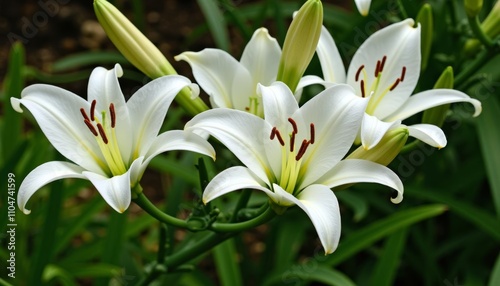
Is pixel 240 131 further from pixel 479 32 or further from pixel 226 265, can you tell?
pixel 226 265

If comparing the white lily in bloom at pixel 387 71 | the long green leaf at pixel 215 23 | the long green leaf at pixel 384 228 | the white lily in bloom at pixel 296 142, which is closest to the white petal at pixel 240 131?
the white lily in bloom at pixel 296 142

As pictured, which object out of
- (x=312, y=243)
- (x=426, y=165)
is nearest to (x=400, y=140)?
(x=426, y=165)

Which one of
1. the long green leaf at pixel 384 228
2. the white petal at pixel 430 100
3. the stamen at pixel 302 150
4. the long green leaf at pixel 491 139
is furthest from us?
the long green leaf at pixel 491 139

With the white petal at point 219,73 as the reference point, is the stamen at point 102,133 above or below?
above

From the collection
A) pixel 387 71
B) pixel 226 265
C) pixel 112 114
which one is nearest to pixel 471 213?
pixel 226 265

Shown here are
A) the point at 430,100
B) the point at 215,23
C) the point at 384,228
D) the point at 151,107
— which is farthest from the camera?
the point at 215,23

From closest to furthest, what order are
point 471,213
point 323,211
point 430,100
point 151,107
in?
point 323,211 < point 151,107 < point 430,100 < point 471,213

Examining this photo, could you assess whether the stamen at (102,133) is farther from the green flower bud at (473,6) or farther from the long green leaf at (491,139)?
the long green leaf at (491,139)
